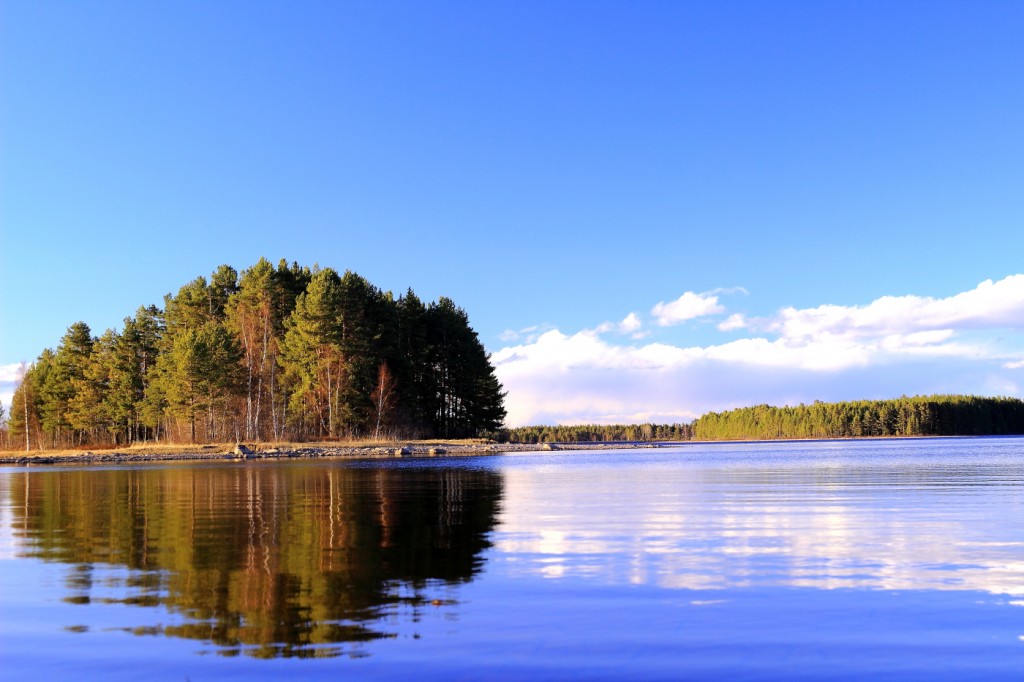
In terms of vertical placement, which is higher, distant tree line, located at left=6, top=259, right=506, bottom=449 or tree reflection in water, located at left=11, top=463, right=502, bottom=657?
distant tree line, located at left=6, top=259, right=506, bottom=449

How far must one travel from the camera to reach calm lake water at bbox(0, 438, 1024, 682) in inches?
302

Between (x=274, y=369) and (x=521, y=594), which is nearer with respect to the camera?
(x=521, y=594)

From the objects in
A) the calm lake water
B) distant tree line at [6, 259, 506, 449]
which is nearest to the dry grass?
distant tree line at [6, 259, 506, 449]

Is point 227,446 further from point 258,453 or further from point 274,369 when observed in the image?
point 274,369

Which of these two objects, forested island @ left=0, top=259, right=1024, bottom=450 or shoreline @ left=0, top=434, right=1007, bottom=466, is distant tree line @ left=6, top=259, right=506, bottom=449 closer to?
forested island @ left=0, top=259, right=1024, bottom=450

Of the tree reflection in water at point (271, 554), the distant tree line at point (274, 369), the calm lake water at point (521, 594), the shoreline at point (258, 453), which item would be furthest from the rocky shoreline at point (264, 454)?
the calm lake water at point (521, 594)

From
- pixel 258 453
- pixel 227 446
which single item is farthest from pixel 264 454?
pixel 227 446

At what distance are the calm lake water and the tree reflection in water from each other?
6 centimetres

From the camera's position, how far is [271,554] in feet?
46.0

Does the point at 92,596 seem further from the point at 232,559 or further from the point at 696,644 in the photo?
the point at 696,644

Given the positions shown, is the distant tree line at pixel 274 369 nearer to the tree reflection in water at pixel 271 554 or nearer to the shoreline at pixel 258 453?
the shoreline at pixel 258 453

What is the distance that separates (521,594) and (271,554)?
5.51 meters

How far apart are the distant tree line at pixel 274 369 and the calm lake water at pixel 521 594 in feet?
228

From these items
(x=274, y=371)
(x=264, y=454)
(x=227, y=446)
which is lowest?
(x=264, y=454)
